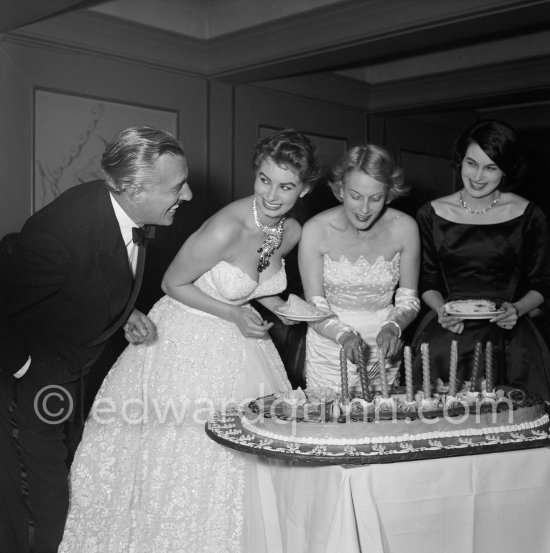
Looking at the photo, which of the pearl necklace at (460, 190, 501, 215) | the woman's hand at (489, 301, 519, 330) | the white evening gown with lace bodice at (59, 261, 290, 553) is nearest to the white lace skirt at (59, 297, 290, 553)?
the white evening gown with lace bodice at (59, 261, 290, 553)

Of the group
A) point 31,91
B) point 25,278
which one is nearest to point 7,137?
point 31,91

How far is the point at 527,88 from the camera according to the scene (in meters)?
5.56

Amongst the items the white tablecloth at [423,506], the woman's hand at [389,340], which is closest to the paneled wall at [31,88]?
the woman's hand at [389,340]

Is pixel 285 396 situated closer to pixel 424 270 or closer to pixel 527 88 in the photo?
pixel 424 270

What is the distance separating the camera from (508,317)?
124 inches

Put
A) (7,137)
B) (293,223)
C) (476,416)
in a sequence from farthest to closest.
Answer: (7,137), (293,223), (476,416)

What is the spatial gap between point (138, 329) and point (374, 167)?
116 centimetres

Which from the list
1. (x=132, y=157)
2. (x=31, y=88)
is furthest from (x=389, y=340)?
(x=31, y=88)

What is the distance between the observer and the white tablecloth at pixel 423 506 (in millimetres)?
2158

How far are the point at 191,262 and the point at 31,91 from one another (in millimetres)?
1767

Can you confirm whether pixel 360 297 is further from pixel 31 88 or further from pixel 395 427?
pixel 31 88

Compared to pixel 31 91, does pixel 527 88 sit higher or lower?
higher

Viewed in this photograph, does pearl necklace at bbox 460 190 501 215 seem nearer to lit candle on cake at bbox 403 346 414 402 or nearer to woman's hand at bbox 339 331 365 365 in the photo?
Answer: woman's hand at bbox 339 331 365 365

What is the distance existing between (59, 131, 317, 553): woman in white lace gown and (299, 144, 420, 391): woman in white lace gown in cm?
20
